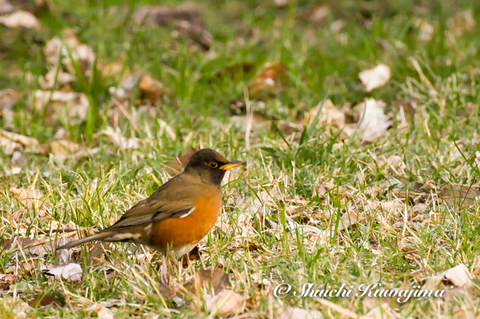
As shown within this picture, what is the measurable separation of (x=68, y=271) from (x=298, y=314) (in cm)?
149

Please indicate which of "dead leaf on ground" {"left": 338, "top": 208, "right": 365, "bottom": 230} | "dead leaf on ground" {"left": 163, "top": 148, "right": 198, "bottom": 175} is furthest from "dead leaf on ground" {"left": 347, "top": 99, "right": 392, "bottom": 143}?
"dead leaf on ground" {"left": 163, "top": 148, "right": 198, "bottom": 175}

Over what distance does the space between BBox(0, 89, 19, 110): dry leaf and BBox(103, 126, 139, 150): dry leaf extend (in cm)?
150

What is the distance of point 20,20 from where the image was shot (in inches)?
321

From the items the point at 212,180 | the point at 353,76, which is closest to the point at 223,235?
the point at 212,180

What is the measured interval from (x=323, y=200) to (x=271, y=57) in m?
3.23

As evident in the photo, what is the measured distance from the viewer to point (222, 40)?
855cm

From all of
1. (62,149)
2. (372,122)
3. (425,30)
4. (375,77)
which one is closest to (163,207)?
(62,149)

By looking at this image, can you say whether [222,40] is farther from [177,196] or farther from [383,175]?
[177,196]

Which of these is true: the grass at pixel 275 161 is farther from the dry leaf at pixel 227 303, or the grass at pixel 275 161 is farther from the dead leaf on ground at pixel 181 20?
the dead leaf on ground at pixel 181 20

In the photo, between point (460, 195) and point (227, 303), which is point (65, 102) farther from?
point (460, 195)

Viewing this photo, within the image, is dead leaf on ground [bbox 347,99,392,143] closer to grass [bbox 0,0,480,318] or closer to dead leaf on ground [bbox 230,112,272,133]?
grass [bbox 0,0,480,318]

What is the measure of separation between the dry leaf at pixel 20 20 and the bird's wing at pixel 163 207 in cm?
507

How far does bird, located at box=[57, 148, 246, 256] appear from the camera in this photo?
3789 millimetres

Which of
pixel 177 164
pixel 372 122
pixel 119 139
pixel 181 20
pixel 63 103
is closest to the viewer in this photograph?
pixel 177 164
